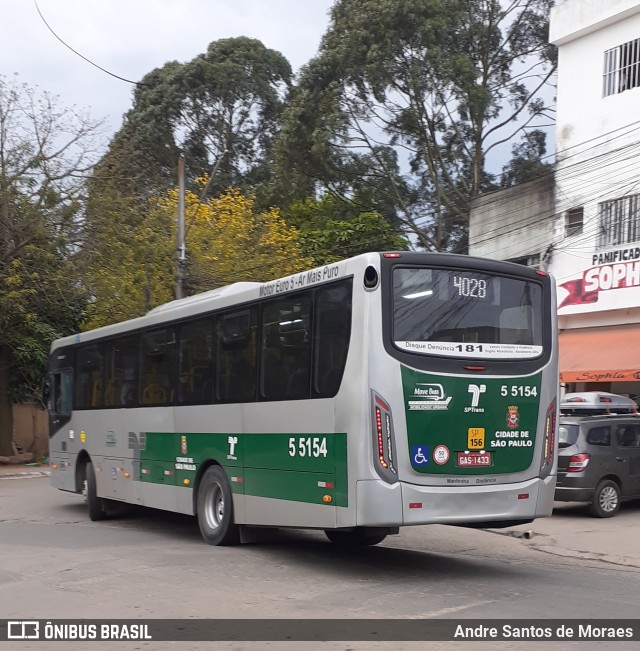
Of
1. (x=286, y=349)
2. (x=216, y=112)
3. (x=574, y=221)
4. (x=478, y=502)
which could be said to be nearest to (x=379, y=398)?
(x=478, y=502)

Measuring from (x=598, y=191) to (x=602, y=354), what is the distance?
14.4 ft

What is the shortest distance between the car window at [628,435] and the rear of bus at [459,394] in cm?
626

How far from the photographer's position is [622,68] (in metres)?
23.4

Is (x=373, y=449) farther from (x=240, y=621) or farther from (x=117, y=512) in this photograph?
(x=117, y=512)

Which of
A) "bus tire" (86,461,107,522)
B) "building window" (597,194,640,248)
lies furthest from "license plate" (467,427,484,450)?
"building window" (597,194,640,248)

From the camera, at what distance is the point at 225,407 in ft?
36.7

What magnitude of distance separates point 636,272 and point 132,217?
12.8 metres

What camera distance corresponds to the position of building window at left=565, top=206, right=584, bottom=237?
2403cm

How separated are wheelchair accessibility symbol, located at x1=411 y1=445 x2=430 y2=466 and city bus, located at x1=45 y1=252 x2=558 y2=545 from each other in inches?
0.5

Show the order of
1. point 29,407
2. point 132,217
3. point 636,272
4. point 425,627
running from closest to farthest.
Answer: point 425,627
point 636,272
point 132,217
point 29,407

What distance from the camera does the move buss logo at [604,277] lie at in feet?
72.3

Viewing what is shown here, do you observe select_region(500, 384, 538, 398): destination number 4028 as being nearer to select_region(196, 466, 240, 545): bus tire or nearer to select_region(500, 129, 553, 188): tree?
select_region(196, 466, 240, 545): bus tire

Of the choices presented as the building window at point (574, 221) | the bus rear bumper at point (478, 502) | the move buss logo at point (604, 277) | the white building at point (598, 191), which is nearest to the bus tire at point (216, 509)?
the bus rear bumper at point (478, 502)

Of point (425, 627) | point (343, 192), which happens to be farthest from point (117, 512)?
point (343, 192)
